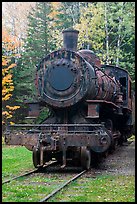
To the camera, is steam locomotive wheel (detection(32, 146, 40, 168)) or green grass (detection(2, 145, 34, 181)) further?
steam locomotive wheel (detection(32, 146, 40, 168))

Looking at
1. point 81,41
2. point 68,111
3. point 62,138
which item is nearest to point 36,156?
point 62,138

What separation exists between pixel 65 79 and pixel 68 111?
1.01 m

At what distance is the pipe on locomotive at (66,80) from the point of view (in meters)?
11.4

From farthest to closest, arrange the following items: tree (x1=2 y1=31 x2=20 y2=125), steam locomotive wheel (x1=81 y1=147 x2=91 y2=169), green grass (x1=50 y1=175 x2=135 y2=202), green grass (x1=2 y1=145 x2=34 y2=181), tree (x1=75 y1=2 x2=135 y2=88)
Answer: tree (x1=75 y1=2 x2=135 y2=88) → tree (x1=2 y1=31 x2=20 y2=125) → steam locomotive wheel (x1=81 y1=147 x2=91 y2=169) → green grass (x1=2 y1=145 x2=34 y2=181) → green grass (x1=50 y1=175 x2=135 y2=202)

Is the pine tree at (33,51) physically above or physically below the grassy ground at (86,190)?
above

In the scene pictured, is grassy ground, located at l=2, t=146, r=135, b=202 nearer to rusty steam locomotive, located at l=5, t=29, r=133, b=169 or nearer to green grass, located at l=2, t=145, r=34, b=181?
green grass, located at l=2, t=145, r=34, b=181

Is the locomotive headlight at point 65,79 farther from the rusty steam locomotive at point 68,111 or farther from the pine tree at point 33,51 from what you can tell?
the pine tree at point 33,51

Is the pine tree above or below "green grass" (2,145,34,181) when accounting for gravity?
above

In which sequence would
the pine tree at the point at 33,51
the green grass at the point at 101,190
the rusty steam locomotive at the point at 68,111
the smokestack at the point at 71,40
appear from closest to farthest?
the green grass at the point at 101,190, the rusty steam locomotive at the point at 68,111, the smokestack at the point at 71,40, the pine tree at the point at 33,51

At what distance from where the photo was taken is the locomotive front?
1138cm

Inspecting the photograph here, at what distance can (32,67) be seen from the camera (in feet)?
86.4

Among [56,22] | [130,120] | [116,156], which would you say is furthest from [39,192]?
[56,22]

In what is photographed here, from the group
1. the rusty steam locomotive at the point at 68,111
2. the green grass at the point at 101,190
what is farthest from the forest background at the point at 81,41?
the green grass at the point at 101,190

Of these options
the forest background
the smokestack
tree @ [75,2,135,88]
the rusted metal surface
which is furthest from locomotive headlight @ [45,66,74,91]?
tree @ [75,2,135,88]
